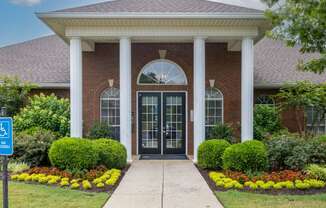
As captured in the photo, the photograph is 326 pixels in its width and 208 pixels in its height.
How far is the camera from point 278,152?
469 inches

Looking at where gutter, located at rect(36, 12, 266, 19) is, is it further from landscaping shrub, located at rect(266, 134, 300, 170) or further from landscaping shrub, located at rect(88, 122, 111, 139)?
landscaping shrub, located at rect(88, 122, 111, 139)

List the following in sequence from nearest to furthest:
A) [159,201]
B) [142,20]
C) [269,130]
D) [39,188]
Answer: [159,201] < [39,188] < [142,20] < [269,130]

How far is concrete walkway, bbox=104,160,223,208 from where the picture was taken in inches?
318

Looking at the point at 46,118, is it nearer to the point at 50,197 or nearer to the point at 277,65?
the point at 50,197

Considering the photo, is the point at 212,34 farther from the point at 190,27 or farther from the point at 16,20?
the point at 16,20

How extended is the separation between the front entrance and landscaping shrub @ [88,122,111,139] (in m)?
Result: 1.69

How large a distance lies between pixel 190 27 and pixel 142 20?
1790mm

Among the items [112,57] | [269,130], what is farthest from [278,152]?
[112,57]

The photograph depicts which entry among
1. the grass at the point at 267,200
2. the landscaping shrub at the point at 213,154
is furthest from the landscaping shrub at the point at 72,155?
the grass at the point at 267,200

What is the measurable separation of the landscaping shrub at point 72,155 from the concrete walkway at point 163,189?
123cm

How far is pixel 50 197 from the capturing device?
8344mm

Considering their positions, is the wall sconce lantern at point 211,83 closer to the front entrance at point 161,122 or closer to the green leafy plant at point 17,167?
the front entrance at point 161,122

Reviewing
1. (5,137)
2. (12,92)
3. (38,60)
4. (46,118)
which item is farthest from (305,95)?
(38,60)

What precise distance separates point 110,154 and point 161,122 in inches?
194
